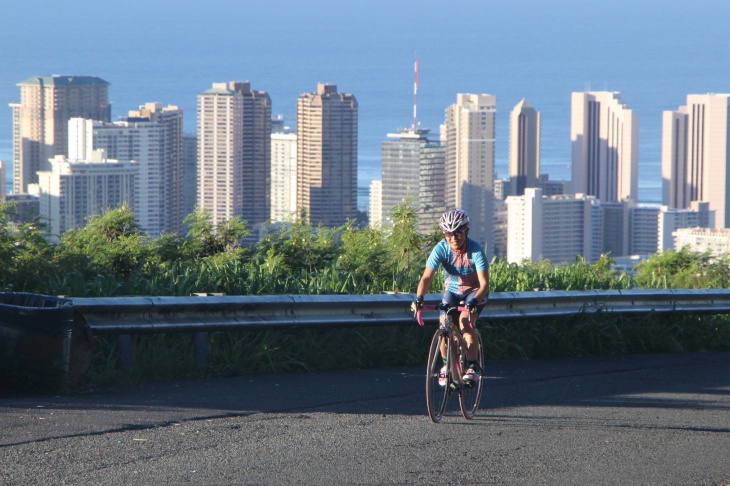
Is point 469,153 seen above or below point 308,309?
above

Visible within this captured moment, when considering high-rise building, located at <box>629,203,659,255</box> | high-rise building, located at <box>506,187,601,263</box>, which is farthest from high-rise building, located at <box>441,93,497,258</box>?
high-rise building, located at <box>629,203,659,255</box>

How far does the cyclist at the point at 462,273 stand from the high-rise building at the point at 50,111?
174859 mm

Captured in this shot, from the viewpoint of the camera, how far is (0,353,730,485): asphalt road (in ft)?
17.8

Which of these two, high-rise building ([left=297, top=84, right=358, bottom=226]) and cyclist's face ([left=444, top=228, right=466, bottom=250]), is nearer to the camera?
cyclist's face ([left=444, top=228, right=466, bottom=250])

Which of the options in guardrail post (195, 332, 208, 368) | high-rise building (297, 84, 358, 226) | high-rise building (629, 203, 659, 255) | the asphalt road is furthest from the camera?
high-rise building (297, 84, 358, 226)

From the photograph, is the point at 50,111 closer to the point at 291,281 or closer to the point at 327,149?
the point at 327,149

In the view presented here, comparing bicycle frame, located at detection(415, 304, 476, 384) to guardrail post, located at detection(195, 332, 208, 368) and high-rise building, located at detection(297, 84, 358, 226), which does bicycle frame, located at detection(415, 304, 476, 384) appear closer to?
guardrail post, located at detection(195, 332, 208, 368)

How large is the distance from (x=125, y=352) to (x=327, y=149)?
169 metres

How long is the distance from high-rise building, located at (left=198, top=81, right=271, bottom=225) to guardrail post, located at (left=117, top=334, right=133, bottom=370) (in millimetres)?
168921

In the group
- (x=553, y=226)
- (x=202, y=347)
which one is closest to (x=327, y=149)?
(x=553, y=226)

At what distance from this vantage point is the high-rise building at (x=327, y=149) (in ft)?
548

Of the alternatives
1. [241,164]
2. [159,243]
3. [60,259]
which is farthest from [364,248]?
[241,164]

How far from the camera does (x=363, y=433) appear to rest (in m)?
6.29

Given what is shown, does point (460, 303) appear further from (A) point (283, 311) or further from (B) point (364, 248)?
(B) point (364, 248)
